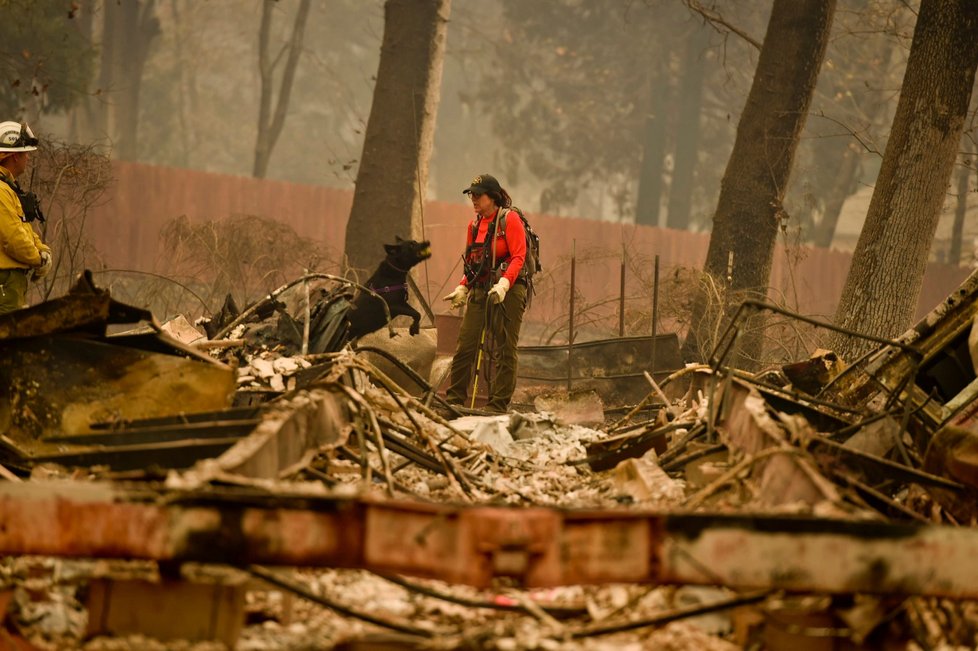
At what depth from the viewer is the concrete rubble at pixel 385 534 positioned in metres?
3.01

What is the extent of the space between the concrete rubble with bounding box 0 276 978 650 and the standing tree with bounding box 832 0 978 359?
6.01 metres

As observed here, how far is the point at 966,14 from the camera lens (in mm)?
10852

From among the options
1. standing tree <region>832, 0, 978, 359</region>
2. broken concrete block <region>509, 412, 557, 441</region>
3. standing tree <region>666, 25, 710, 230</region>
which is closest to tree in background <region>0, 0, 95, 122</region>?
standing tree <region>832, 0, 978, 359</region>

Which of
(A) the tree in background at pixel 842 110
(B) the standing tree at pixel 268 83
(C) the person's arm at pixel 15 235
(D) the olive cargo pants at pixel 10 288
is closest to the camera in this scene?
(C) the person's arm at pixel 15 235

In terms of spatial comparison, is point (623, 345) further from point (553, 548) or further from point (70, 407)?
point (553, 548)

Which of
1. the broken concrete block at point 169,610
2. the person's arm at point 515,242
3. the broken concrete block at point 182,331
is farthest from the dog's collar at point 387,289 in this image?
the broken concrete block at point 169,610

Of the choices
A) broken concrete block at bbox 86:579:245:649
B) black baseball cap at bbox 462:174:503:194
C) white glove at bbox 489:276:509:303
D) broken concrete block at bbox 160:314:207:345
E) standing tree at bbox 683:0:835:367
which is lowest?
broken concrete block at bbox 86:579:245:649

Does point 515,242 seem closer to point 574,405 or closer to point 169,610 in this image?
point 574,405

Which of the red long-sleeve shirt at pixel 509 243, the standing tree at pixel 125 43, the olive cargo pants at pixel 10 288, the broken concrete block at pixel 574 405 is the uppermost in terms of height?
the standing tree at pixel 125 43

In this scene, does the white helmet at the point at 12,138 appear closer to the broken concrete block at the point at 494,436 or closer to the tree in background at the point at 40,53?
the broken concrete block at the point at 494,436

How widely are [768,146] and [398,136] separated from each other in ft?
16.5

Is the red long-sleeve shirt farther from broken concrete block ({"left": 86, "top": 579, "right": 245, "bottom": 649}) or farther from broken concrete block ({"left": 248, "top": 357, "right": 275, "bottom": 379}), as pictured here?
broken concrete block ({"left": 86, "top": 579, "right": 245, "bottom": 649})

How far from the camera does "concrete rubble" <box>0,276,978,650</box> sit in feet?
9.86

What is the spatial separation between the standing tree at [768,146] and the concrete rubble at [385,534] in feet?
28.9
